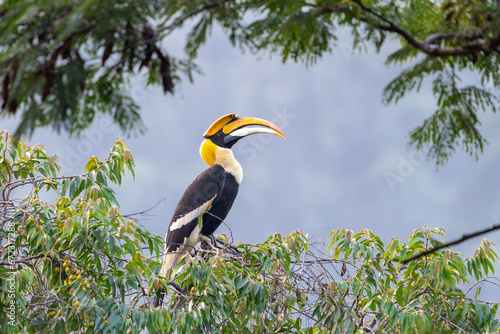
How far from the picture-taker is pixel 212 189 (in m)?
4.48

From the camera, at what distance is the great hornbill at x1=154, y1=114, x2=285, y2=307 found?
4.38 m

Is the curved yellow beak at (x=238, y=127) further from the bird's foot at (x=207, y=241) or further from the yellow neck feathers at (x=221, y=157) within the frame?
the bird's foot at (x=207, y=241)

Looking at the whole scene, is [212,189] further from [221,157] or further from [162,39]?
[162,39]

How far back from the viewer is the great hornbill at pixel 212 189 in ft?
14.4

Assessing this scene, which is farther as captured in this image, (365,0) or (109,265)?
(109,265)

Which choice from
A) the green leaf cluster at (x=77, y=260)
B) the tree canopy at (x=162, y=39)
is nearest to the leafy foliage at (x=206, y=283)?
the green leaf cluster at (x=77, y=260)

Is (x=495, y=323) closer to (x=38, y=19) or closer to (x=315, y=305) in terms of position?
(x=315, y=305)

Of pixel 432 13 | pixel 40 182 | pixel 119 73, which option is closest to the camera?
pixel 119 73

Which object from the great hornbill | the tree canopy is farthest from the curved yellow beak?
the tree canopy

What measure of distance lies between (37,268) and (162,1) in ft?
7.15

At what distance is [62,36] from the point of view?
1490 millimetres

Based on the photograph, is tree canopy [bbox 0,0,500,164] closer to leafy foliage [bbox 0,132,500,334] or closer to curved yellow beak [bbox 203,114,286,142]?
leafy foliage [bbox 0,132,500,334]

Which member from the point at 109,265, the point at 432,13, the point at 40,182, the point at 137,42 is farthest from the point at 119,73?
the point at 40,182

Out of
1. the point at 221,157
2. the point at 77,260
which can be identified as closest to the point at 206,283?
the point at 77,260
